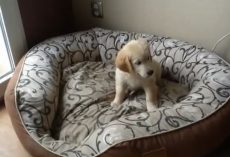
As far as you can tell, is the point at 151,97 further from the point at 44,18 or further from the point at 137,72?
the point at 44,18

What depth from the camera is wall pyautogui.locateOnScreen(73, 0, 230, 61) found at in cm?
181

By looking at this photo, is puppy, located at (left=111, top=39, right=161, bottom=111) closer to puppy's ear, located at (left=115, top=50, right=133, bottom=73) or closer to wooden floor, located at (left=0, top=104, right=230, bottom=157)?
puppy's ear, located at (left=115, top=50, right=133, bottom=73)

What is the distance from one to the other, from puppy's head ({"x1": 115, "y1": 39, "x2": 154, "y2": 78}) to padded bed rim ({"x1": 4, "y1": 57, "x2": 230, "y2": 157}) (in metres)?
0.33

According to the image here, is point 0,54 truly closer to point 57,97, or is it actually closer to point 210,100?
point 57,97

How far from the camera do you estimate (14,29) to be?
77.2 inches

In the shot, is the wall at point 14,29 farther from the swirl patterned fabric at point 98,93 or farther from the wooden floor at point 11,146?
the wooden floor at point 11,146

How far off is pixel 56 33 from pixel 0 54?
1.39 feet

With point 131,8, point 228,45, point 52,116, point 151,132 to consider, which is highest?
point 131,8

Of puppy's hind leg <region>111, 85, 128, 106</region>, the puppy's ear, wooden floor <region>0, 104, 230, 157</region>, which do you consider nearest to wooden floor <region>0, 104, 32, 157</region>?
wooden floor <region>0, 104, 230, 157</region>

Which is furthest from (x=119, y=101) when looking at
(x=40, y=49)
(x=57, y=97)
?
(x=40, y=49)

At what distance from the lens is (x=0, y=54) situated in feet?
6.89

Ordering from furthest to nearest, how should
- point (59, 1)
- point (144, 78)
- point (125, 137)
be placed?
point (59, 1) < point (144, 78) < point (125, 137)

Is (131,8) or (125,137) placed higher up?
(131,8)

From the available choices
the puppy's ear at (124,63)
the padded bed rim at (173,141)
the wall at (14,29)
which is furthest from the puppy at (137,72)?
the wall at (14,29)
